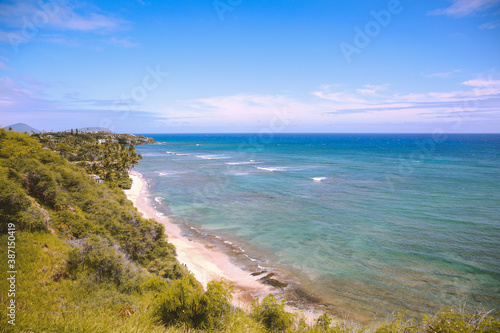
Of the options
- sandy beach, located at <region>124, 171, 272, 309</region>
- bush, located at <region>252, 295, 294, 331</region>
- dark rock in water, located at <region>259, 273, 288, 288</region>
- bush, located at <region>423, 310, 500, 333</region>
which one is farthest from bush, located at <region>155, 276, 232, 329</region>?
dark rock in water, located at <region>259, 273, 288, 288</region>

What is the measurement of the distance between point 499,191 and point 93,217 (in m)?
58.2

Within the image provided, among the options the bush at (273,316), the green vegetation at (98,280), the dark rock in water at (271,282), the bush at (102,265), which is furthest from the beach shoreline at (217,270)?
the bush at (102,265)

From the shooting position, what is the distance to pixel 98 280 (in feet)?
38.2

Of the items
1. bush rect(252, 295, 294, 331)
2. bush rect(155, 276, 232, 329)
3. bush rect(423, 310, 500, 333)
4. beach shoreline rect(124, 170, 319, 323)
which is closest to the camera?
bush rect(423, 310, 500, 333)

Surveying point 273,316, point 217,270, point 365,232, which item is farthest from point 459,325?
point 365,232

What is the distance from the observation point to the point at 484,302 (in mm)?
16328

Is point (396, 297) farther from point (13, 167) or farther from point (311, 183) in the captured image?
point (311, 183)

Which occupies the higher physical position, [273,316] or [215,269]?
[273,316]

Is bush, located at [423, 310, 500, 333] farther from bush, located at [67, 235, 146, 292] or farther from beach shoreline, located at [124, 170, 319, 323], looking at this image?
bush, located at [67, 235, 146, 292]

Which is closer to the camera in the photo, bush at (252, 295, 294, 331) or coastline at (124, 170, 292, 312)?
bush at (252, 295, 294, 331)

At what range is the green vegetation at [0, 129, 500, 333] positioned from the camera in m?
Result: 7.70

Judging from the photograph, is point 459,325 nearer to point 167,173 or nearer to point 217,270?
point 217,270

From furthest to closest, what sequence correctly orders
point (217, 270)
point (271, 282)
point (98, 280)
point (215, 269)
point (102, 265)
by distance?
point (215, 269) < point (217, 270) < point (271, 282) < point (102, 265) < point (98, 280)

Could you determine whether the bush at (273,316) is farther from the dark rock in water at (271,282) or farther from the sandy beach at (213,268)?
the dark rock in water at (271,282)
